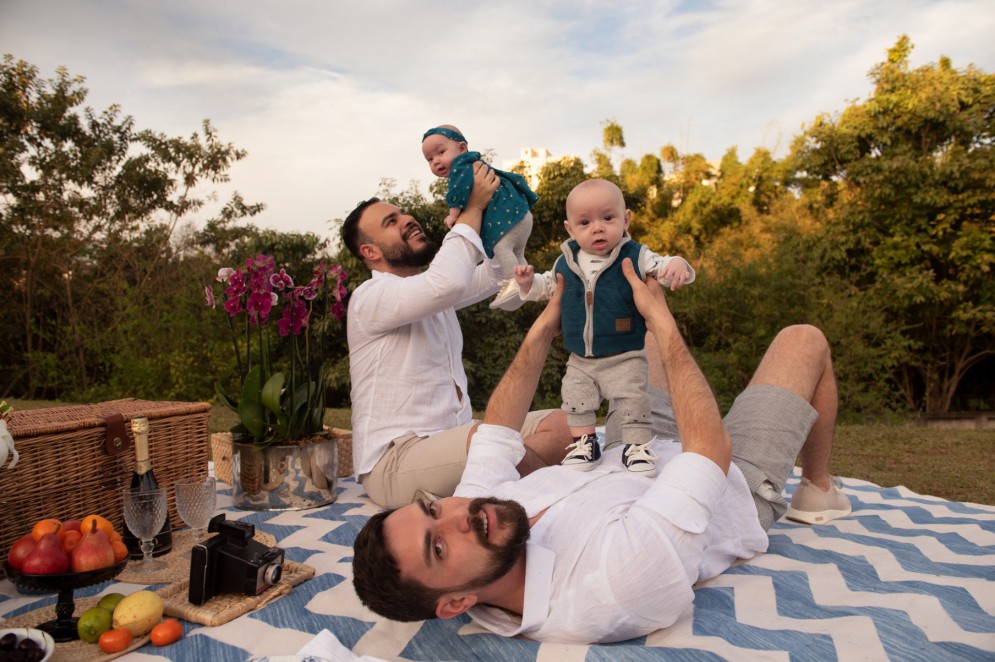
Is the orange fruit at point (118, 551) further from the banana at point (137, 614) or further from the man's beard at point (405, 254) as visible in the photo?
the man's beard at point (405, 254)

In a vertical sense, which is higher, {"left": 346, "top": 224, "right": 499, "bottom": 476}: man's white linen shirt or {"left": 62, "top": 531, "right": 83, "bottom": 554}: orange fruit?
{"left": 346, "top": 224, "right": 499, "bottom": 476}: man's white linen shirt

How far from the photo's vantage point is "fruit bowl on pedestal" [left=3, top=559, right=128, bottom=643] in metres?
1.95

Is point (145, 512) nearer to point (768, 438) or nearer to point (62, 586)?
point (62, 586)

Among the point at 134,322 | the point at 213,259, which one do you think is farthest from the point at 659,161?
the point at 134,322

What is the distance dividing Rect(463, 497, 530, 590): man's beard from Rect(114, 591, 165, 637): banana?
0.96m

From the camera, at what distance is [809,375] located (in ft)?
8.98

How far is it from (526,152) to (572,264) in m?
A: 17.6

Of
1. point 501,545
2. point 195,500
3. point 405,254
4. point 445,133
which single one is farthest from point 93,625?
point 445,133

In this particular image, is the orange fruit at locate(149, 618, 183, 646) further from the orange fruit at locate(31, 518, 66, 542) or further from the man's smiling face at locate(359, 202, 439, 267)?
the man's smiling face at locate(359, 202, 439, 267)

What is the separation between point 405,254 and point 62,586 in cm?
215

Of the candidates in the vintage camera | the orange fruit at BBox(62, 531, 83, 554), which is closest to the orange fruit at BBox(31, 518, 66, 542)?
the orange fruit at BBox(62, 531, 83, 554)

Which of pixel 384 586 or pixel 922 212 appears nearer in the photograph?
pixel 384 586

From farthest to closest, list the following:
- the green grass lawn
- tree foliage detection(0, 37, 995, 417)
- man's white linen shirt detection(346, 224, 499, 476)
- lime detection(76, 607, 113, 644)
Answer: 1. tree foliage detection(0, 37, 995, 417)
2. the green grass lawn
3. man's white linen shirt detection(346, 224, 499, 476)
4. lime detection(76, 607, 113, 644)

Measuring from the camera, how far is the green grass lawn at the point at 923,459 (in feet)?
13.9
